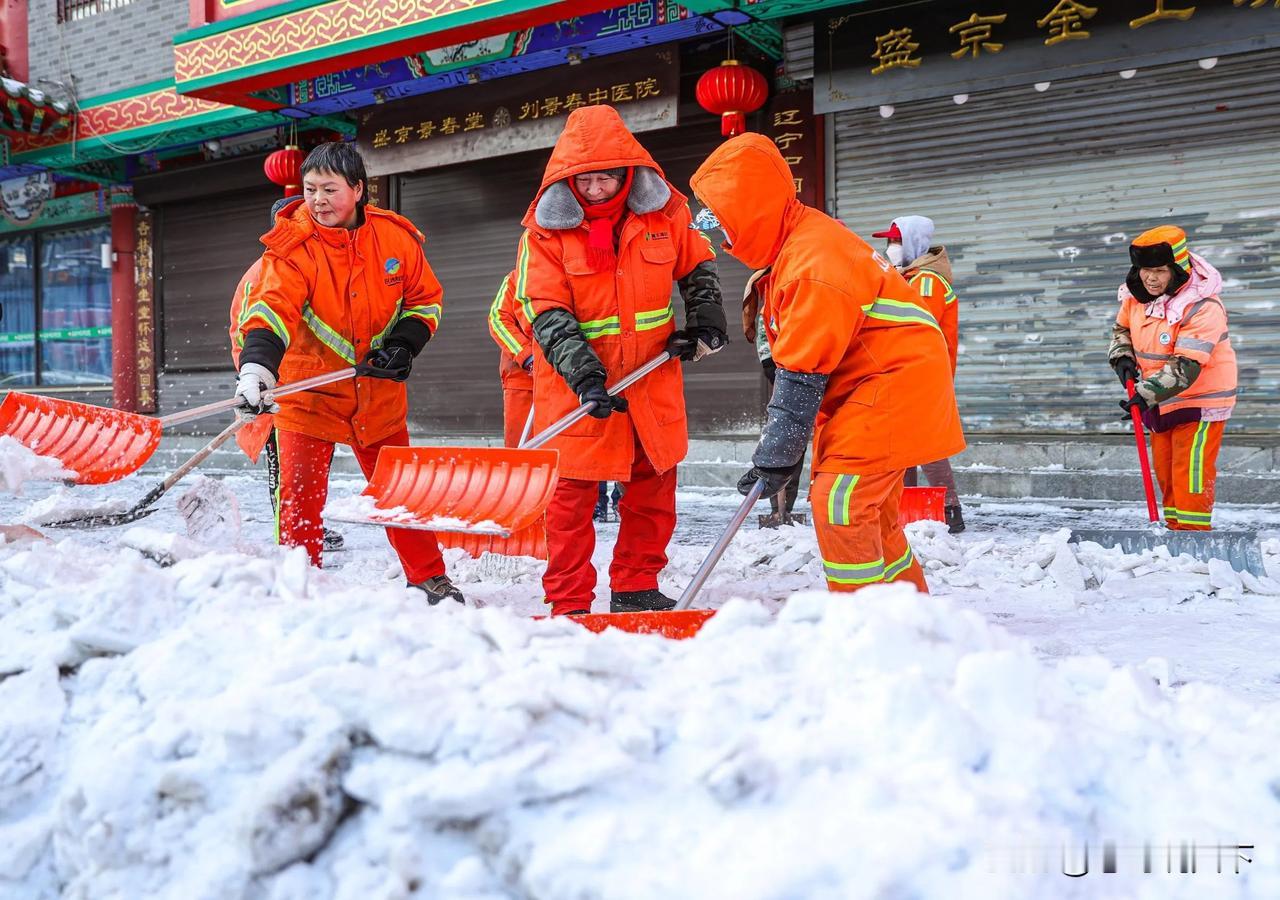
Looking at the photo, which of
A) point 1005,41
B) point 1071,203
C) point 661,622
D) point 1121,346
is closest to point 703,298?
point 661,622

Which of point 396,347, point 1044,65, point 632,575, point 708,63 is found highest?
point 708,63

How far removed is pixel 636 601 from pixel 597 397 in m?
0.77

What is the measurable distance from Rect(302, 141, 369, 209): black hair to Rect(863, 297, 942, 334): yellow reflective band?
1.80 m

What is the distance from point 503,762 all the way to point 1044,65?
6.99 meters

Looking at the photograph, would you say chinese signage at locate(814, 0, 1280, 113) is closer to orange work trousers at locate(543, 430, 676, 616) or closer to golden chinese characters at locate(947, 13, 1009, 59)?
golden chinese characters at locate(947, 13, 1009, 59)

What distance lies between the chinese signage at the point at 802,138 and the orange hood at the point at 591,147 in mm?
5158

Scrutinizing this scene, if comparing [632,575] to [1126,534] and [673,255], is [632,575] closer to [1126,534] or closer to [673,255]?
[673,255]

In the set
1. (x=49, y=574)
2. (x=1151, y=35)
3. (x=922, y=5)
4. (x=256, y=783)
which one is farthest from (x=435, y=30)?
(x=256, y=783)

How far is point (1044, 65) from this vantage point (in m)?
6.79

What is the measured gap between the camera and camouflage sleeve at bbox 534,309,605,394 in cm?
305

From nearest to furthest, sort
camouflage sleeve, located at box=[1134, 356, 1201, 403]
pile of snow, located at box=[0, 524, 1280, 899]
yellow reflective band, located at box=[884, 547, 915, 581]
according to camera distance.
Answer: pile of snow, located at box=[0, 524, 1280, 899] < yellow reflective band, located at box=[884, 547, 915, 581] < camouflage sleeve, located at box=[1134, 356, 1201, 403]

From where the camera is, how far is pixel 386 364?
11.5ft

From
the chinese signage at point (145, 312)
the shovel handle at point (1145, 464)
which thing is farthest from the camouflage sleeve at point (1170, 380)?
the chinese signage at point (145, 312)

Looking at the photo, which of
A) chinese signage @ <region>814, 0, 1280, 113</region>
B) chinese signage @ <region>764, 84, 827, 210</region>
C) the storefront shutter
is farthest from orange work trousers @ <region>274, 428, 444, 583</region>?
the storefront shutter
